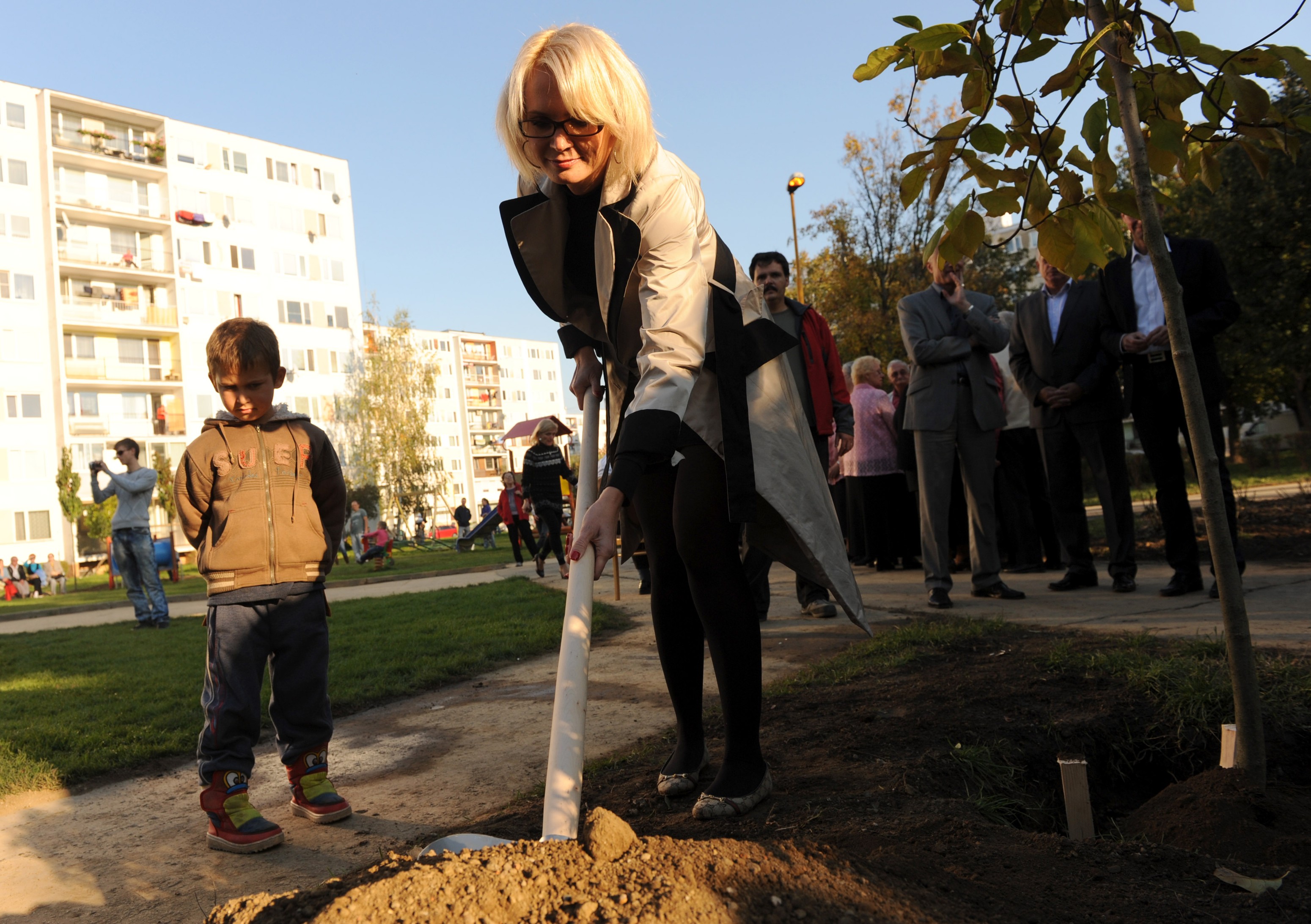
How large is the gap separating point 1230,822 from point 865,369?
23.9ft

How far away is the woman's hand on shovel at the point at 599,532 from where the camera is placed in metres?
2.00

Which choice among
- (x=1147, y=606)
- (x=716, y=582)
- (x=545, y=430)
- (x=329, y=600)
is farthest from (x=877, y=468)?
(x=329, y=600)

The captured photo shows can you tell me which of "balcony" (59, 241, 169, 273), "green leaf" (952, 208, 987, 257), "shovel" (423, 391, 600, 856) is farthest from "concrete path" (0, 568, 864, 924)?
"balcony" (59, 241, 169, 273)

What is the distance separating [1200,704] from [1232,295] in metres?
3.56

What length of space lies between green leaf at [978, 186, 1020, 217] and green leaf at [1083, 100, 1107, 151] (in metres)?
0.20

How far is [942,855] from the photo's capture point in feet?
5.96

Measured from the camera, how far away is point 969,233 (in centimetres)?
235

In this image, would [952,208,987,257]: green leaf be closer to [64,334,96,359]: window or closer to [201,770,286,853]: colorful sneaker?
[201,770,286,853]: colorful sneaker

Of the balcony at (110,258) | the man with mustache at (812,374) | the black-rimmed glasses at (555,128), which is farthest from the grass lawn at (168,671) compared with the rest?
the balcony at (110,258)

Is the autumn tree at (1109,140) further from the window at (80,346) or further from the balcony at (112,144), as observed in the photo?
the balcony at (112,144)

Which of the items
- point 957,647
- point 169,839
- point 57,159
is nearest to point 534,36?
point 169,839

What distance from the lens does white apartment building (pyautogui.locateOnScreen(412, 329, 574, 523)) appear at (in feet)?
353

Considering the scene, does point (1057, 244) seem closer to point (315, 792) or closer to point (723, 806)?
point (723, 806)

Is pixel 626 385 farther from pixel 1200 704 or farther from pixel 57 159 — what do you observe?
pixel 57 159
